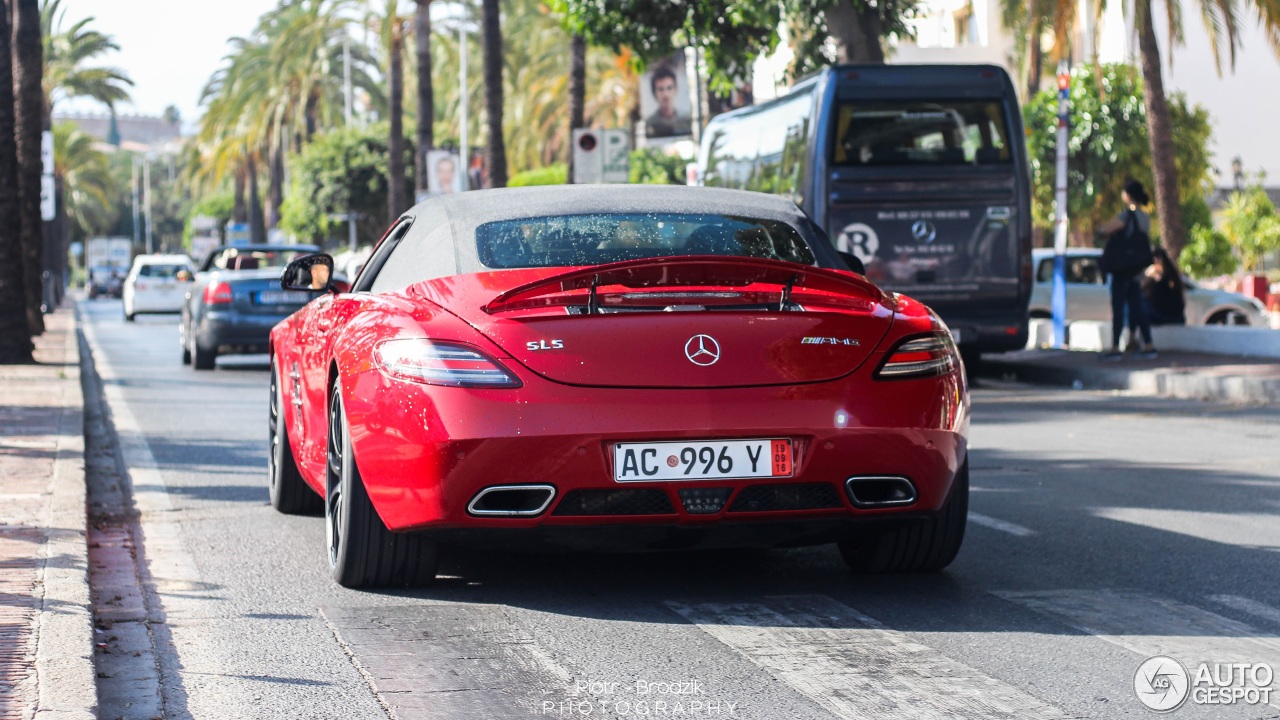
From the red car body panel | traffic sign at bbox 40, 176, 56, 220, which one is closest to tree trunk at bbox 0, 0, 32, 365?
traffic sign at bbox 40, 176, 56, 220

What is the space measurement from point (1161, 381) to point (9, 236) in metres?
11.7

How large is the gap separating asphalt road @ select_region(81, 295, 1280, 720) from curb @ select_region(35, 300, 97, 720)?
257 millimetres

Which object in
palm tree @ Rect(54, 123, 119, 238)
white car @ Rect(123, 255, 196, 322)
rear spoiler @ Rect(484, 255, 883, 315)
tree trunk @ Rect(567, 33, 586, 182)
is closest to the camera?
rear spoiler @ Rect(484, 255, 883, 315)

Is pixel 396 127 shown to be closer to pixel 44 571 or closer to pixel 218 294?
pixel 218 294

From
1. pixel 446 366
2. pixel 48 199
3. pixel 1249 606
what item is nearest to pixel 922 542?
pixel 1249 606

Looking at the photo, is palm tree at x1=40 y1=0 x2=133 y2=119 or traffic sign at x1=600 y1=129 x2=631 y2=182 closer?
traffic sign at x1=600 y1=129 x2=631 y2=182

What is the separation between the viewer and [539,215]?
6.66 m

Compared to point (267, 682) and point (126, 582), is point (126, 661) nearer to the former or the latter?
point (267, 682)

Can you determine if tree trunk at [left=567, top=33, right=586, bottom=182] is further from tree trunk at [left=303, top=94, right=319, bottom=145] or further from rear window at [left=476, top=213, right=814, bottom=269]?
tree trunk at [left=303, top=94, right=319, bottom=145]

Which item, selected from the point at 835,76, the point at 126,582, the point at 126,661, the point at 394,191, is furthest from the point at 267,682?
the point at 394,191

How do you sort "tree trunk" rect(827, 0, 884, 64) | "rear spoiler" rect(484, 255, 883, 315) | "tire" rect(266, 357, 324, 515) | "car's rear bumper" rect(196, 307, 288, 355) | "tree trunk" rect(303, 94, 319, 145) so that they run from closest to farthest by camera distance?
"rear spoiler" rect(484, 255, 883, 315)
"tire" rect(266, 357, 324, 515)
"car's rear bumper" rect(196, 307, 288, 355)
"tree trunk" rect(827, 0, 884, 64)
"tree trunk" rect(303, 94, 319, 145)

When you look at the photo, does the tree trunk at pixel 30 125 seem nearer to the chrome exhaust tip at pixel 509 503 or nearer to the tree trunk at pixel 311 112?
the chrome exhaust tip at pixel 509 503

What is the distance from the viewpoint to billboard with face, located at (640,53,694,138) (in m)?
55.3

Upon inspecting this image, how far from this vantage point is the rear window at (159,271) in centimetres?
4103
